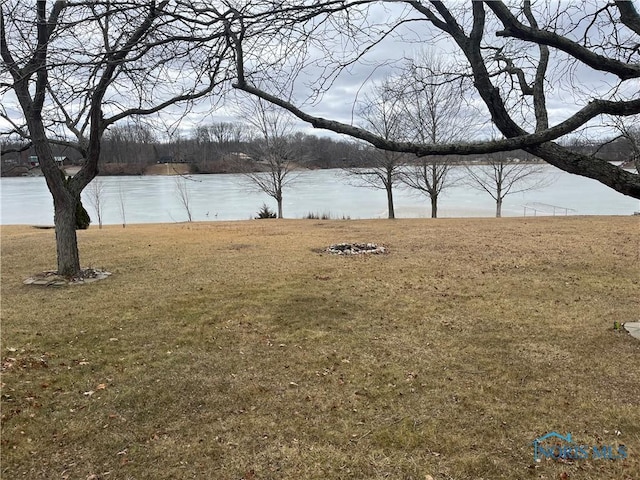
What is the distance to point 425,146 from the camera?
8.34 ft

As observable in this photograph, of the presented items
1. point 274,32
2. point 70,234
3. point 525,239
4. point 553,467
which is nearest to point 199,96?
point 274,32

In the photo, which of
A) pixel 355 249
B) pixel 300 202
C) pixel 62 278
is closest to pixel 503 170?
pixel 300 202

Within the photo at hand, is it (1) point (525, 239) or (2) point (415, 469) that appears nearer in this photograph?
(2) point (415, 469)

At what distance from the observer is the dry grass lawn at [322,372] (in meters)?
2.71

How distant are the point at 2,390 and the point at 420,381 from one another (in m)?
3.33

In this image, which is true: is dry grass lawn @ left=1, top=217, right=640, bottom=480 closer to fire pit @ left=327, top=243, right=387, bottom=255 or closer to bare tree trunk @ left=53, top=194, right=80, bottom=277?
bare tree trunk @ left=53, top=194, right=80, bottom=277

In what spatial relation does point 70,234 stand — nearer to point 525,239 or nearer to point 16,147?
point 16,147

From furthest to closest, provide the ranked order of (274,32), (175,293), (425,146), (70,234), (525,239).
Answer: (525,239) → (70,234) → (175,293) → (274,32) → (425,146)

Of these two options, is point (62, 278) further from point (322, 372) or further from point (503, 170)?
point (503, 170)

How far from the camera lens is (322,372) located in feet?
12.8
